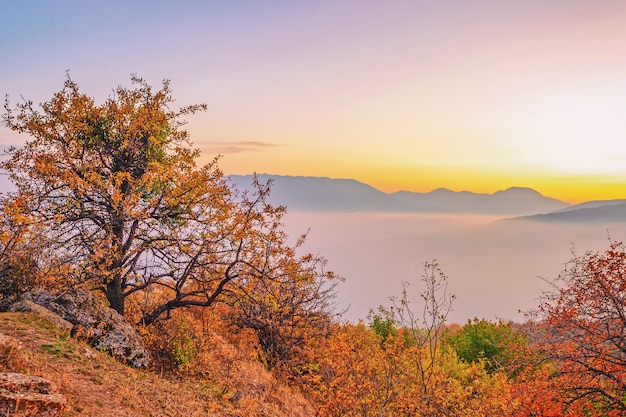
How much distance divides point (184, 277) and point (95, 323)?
3.08 m

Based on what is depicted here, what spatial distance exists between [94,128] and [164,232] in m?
4.41

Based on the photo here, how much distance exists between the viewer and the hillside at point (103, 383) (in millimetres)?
8562

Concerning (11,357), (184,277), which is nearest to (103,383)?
(11,357)

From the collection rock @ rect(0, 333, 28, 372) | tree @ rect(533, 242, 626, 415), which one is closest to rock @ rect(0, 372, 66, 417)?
rock @ rect(0, 333, 28, 372)

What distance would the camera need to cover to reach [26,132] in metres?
13.9

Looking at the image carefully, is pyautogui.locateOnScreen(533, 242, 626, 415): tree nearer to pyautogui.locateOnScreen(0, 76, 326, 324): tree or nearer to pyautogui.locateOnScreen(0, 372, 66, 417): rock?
pyautogui.locateOnScreen(0, 76, 326, 324): tree

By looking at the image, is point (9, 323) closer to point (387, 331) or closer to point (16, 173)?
point (16, 173)

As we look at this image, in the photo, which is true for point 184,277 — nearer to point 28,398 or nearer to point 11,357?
point 11,357

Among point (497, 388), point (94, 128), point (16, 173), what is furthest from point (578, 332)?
point (16, 173)

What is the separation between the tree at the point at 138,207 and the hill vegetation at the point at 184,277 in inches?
2.0

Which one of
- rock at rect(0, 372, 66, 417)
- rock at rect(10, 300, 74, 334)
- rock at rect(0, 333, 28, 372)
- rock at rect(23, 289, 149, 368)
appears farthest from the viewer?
rock at rect(23, 289, 149, 368)

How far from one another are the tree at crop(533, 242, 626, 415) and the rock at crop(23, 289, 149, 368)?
12.6 metres

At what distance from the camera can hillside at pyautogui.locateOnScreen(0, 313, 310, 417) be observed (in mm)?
8562

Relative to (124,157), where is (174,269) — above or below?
below
